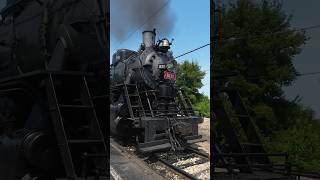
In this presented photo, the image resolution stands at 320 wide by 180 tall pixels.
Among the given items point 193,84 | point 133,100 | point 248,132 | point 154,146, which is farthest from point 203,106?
point 248,132

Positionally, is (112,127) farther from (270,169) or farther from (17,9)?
(17,9)

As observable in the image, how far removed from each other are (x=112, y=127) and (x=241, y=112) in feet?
2.43

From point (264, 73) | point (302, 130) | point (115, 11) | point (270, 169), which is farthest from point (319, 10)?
point (115, 11)

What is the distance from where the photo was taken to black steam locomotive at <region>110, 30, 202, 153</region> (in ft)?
6.01

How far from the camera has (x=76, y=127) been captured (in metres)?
2.77

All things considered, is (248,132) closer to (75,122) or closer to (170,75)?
(170,75)

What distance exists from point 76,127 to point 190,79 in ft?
4.17

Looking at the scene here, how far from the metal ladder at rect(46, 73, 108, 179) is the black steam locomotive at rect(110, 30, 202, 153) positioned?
9.6 inches

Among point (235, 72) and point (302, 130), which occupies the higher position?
point (235, 72)

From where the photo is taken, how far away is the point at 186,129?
1.82 metres

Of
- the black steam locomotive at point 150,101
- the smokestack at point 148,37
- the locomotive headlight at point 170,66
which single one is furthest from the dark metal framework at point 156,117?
the smokestack at point 148,37

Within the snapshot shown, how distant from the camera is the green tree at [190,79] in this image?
1.66 m

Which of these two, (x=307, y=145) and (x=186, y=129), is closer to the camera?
(x=186, y=129)

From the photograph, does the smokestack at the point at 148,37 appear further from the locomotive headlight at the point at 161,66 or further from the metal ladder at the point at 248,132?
the metal ladder at the point at 248,132
